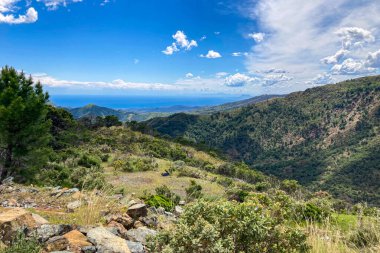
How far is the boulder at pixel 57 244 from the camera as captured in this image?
14.1 ft

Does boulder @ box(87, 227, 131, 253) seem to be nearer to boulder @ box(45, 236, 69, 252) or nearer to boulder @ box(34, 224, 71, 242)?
boulder @ box(45, 236, 69, 252)

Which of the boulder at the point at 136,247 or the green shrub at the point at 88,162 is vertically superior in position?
the boulder at the point at 136,247

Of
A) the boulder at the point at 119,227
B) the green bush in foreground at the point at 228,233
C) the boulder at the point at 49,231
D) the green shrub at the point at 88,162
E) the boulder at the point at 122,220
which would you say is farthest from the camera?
the green shrub at the point at 88,162

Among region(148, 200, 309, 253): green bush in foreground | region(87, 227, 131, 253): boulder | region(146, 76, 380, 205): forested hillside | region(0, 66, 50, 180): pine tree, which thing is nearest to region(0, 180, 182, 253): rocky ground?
region(87, 227, 131, 253): boulder

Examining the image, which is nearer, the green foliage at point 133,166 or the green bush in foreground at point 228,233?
the green bush in foreground at point 228,233

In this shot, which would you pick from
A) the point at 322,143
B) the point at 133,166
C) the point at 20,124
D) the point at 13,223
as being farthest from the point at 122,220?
the point at 322,143

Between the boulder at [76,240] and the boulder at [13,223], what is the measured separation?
634mm

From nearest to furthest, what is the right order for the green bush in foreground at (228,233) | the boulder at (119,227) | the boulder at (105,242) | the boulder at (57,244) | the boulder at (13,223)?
the green bush in foreground at (228,233)
the boulder at (105,242)
the boulder at (57,244)
the boulder at (13,223)
the boulder at (119,227)

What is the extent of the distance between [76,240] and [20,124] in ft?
43.6

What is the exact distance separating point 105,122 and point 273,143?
126 m

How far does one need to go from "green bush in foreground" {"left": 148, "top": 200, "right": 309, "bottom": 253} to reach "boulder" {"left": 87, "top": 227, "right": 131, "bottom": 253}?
87cm

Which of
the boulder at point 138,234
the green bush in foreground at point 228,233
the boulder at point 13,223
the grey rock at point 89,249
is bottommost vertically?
the boulder at point 138,234

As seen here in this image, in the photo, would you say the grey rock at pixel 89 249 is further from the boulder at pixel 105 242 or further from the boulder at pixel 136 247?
the boulder at pixel 136 247

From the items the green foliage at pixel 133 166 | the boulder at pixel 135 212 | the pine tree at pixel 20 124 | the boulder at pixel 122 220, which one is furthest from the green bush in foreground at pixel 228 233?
the green foliage at pixel 133 166
